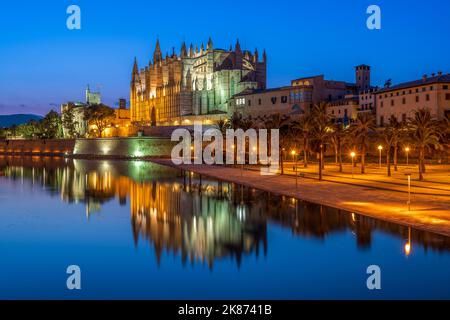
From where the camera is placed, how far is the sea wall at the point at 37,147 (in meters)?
97.1

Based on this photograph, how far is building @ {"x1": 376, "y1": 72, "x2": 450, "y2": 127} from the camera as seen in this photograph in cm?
5216

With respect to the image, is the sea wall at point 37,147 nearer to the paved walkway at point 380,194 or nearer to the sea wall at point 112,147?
the sea wall at point 112,147

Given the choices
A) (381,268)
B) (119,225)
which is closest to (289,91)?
(119,225)

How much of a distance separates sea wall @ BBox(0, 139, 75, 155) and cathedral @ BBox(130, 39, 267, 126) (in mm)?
14894

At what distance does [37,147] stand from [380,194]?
92.9 metres

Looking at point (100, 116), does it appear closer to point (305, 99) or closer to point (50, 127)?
point (50, 127)

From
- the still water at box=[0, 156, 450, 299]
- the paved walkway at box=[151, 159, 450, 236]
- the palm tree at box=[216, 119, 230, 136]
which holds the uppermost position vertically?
the palm tree at box=[216, 119, 230, 136]

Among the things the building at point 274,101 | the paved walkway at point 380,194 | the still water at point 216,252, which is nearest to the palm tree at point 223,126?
the building at point 274,101

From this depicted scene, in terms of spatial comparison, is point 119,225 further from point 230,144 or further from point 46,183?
point 230,144

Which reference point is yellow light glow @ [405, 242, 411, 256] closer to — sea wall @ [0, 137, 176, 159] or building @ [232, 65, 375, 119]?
building @ [232, 65, 375, 119]

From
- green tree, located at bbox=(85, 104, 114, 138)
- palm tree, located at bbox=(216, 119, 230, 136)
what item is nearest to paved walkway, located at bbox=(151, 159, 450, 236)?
palm tree, located at bbox=(216, 119, 230, 136)

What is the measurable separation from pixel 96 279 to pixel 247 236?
596 cm

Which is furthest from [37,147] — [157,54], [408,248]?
[408,248]

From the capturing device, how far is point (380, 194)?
2481cm
